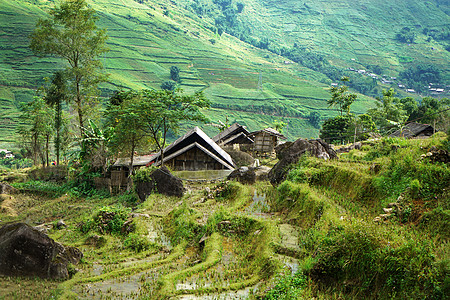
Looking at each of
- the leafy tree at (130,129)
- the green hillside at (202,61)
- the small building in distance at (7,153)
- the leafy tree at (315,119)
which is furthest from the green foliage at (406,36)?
the leafy tree at (130,129)

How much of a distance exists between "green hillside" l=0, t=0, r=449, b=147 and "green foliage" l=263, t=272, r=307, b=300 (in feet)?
214

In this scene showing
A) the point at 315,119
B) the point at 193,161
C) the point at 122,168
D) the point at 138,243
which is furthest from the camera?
the point at 315,119

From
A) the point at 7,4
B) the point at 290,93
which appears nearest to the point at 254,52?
the point at 290,93

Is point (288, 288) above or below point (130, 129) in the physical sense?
above

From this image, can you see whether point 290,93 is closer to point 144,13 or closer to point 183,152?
point 144,13

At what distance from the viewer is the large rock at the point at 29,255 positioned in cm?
943

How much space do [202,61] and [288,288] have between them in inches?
5080

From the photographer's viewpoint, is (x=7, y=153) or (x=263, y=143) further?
(x=7, y=153)

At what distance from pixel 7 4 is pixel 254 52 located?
9881 cm

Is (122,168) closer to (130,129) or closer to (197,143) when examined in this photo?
(130,129)

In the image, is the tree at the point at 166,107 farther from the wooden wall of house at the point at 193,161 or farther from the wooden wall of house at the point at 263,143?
the wooden wall of house at the point at 263,143

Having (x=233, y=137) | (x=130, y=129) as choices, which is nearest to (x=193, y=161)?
(x=130, y=129)

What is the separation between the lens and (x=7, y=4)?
10850cm

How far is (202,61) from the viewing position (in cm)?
13162
